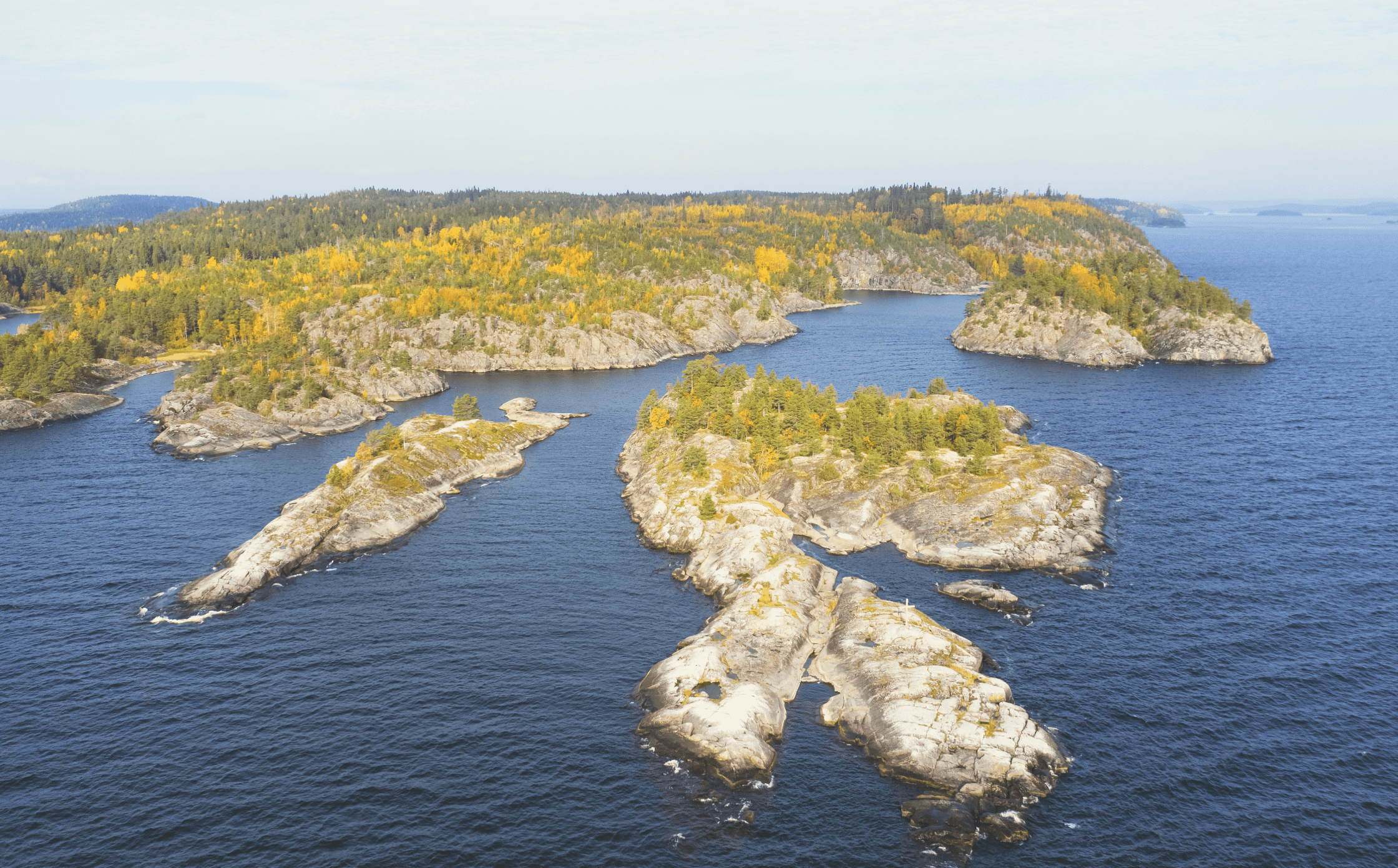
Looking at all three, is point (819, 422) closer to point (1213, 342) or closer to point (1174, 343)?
point (1213, 342)

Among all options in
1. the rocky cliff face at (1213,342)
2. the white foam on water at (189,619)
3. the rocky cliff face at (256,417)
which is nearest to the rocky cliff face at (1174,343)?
the rocky cliff face at (1213,342)

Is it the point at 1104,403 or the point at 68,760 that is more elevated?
the point at 1104,403

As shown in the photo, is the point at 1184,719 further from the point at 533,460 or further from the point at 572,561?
the point at 533,460

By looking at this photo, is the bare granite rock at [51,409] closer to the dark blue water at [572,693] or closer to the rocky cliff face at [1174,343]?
the dark blue water at [572,693]

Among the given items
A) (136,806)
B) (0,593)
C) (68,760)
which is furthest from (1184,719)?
(0,593)

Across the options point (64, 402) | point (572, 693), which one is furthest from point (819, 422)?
point (64, 402)
